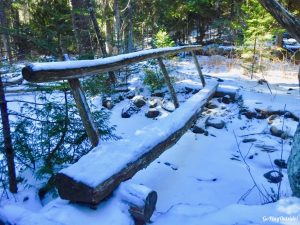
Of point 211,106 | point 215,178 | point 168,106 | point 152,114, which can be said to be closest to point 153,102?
point 168,106

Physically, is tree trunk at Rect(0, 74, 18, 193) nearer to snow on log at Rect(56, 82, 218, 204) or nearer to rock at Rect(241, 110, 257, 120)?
snow on log at Rect(56, 82, 218, 204)

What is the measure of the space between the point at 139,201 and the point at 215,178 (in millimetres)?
2046

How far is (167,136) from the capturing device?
468 cm

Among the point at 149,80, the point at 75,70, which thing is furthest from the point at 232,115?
the point at 75,70

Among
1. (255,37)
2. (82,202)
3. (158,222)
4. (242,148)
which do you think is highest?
(255,37)

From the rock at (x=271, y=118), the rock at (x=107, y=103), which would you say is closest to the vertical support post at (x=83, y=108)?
the rock at (x=271, y=118)

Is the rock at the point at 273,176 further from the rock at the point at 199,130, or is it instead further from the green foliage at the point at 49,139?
the green foliage at the point at 49,139

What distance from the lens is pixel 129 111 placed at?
802 centimetres

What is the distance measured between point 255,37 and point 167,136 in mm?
7596

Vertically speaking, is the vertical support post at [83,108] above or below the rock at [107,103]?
above

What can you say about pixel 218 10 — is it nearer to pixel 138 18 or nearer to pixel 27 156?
pixel 138 18

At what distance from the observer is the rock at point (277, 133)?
6.00 metres

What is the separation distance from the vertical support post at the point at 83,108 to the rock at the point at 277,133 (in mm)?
3838

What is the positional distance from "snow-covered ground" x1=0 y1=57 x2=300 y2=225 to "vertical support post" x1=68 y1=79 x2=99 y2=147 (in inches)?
23.7
